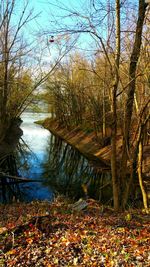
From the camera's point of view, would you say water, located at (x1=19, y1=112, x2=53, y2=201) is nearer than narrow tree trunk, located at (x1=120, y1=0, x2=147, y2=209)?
No

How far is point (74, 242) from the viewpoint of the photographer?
17.2ft

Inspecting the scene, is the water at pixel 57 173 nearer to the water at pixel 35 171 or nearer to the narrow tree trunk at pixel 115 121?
the water at pixel 35 171

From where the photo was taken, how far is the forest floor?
4.70 metres

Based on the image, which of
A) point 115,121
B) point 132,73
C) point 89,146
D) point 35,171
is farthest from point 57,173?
point 132,73

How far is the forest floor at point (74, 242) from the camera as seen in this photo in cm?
470

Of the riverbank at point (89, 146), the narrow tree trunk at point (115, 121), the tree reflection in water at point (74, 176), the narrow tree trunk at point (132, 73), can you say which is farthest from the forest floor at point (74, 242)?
the riverbank at point (89, 146)

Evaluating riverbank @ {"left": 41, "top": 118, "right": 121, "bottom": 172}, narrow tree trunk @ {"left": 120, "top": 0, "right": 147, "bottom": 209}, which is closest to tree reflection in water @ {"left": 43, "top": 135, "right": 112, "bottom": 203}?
riverbank @ {"left": 41, "top": 118, "right": 121, "bottom": 172}

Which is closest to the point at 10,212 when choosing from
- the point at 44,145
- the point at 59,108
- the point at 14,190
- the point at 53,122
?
the point at 14,190

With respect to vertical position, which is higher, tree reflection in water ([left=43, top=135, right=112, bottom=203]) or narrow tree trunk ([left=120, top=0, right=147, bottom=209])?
narrow tree trunk ([left=120, top=0, right=147, bottom=209])

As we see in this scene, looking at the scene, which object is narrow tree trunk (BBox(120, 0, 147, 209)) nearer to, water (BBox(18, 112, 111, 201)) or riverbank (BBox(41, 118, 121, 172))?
water (BBox(18, 112, 111, 201))

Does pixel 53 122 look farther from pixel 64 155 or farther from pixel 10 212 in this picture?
pixel 10 212

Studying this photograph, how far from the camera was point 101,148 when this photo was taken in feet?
80.1

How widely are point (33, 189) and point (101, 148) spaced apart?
36.1 ft

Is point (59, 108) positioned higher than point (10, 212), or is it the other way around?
point (59, 108)
